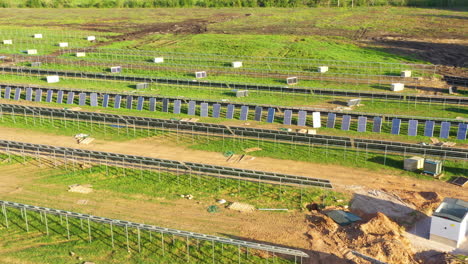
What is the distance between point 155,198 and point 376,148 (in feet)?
83.9

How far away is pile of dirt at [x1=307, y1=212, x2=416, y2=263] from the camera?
35500 millimetres

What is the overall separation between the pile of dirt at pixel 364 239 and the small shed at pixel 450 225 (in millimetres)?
2372

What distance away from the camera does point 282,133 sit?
6028 centimetres

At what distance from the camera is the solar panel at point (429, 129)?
62062mm

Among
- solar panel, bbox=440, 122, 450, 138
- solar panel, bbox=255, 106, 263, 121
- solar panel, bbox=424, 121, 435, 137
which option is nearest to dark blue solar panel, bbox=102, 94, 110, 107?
solar panel, bbox=255, 106, 263, 121

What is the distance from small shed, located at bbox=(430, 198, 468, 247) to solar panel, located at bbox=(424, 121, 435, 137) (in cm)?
2456

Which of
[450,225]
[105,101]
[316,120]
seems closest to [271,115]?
[316,120]

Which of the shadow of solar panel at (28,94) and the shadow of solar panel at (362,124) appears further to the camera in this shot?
the shadow of solar panel at (28,94)

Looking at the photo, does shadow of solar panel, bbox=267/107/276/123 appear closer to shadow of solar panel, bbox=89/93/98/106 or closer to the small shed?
shadow of solar panel, bbox=89/93/98/106

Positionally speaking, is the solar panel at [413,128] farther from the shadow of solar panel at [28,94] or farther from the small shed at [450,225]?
the shadow of solar panel at [28,94]

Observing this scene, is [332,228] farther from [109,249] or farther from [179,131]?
[179,131]

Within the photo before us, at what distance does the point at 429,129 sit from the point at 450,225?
27428 millimetres

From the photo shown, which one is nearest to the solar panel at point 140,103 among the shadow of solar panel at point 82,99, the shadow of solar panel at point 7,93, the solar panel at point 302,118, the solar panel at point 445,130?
the shadow of solar panel at point 82,99

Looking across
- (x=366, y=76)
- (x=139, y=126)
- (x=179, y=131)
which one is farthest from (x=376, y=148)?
(x=366, y=76)
